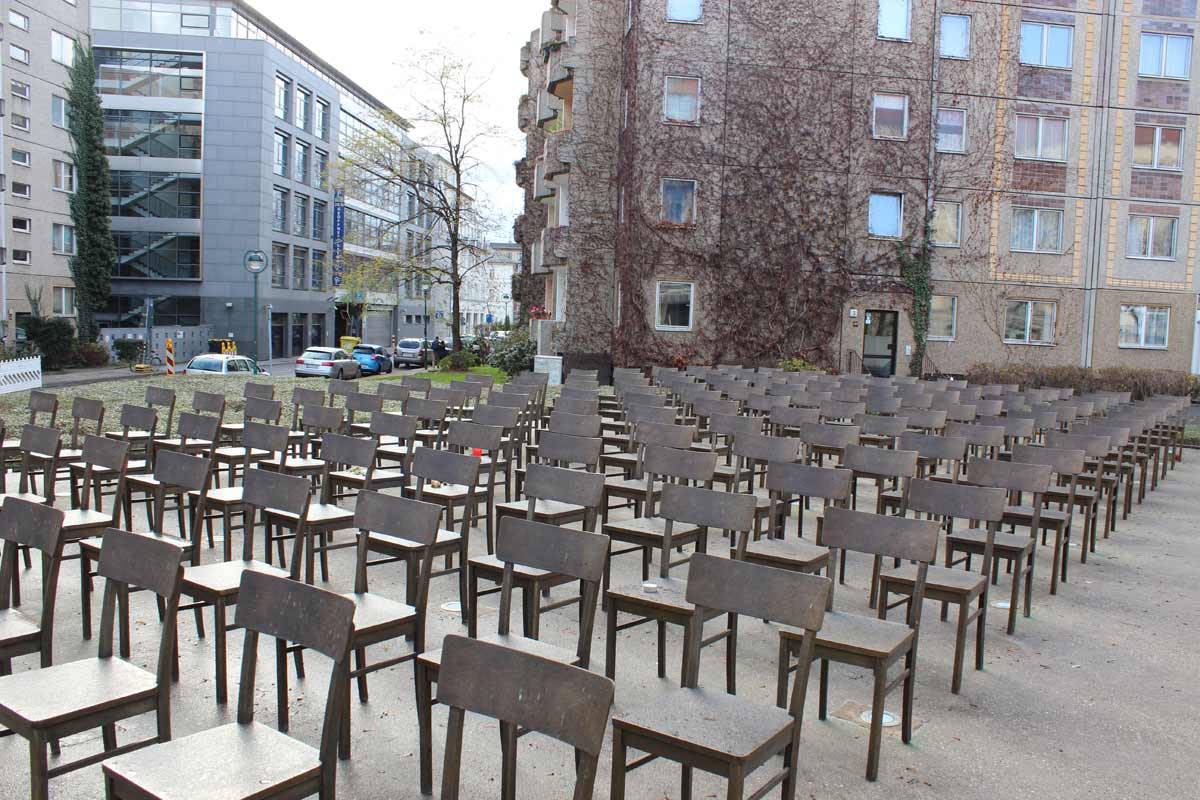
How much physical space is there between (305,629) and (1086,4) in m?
29.9

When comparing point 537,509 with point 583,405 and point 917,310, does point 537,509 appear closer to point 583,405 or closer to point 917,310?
point 583,405

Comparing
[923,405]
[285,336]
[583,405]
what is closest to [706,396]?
[583,405]

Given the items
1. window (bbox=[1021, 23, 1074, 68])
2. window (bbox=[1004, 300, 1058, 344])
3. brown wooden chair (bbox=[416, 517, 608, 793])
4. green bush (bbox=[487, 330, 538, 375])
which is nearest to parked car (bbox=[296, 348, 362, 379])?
green bush (bbox=[487, 330, 538, 375])

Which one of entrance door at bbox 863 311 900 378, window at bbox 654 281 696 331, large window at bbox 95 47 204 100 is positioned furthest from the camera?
large window at bbox 95 47 204 100

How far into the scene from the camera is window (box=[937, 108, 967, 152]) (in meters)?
25.8

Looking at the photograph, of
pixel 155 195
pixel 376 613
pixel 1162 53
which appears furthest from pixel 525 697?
pixel 155 195

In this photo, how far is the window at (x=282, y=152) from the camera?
50.9m

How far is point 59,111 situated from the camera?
41.2 metres

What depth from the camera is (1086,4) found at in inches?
1037

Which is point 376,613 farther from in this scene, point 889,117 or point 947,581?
point 889,117

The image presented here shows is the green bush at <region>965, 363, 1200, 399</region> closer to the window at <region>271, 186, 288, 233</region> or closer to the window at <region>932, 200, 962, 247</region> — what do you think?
the window at <region>932, 200, 962, 247</region>

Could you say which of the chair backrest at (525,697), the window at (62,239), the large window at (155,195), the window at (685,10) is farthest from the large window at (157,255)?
the chair backrest at (525,697)

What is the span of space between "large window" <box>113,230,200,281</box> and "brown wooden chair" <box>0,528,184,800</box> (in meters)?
50.0

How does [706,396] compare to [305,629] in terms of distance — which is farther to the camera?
[706,396]
